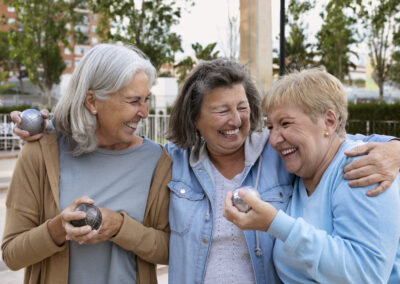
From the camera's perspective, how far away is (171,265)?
2.00 meters

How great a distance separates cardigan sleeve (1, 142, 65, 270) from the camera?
1836 millimetres

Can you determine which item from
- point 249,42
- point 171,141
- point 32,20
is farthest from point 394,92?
point 171,141

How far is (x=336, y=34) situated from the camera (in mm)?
25219

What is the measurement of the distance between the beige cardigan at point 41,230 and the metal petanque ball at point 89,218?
0.18 meters

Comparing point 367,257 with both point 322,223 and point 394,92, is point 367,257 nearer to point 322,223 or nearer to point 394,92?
point 322,223

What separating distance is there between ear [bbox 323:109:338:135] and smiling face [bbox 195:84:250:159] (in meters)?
0.48

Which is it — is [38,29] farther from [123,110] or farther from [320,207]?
[320,207]

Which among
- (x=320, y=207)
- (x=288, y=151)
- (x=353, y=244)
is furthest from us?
(x=288, y=151)

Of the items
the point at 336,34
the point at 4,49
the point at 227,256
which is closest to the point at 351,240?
the point at 227,256

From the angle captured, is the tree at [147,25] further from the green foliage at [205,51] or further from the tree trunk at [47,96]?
the tree trunk at [47,96]

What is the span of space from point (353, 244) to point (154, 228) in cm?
101

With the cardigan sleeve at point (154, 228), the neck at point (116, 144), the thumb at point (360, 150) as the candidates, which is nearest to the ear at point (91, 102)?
the neck at point (116, 144)

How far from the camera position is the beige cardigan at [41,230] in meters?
1.86

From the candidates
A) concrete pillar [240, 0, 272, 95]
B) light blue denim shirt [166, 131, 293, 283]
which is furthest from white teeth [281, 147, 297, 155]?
concrete pillar [240, 0, 272, 95]
